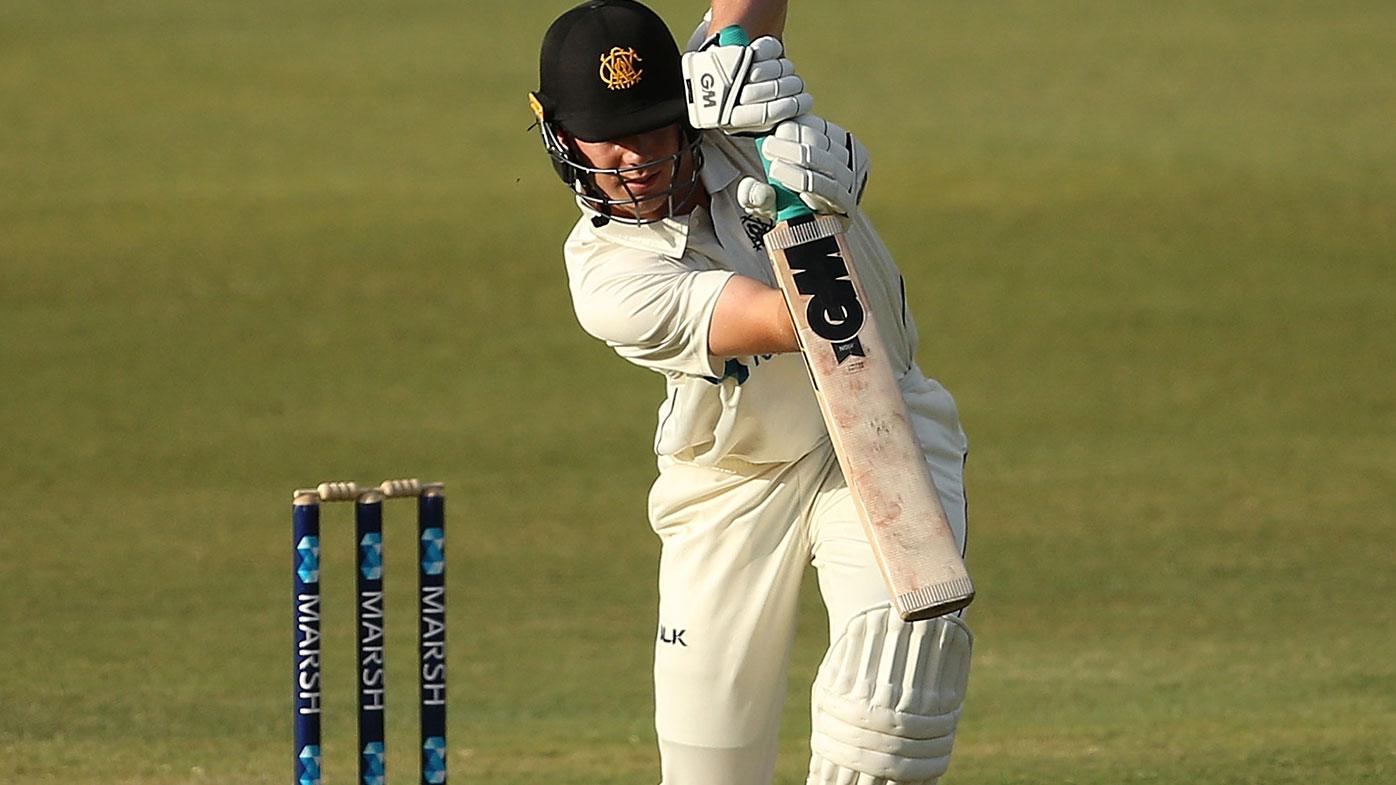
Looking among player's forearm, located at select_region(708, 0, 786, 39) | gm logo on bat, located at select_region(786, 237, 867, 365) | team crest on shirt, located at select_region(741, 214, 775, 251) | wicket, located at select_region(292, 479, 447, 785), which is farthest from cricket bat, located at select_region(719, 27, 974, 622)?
wicket, located at select_region(292, 479, 447, 785)

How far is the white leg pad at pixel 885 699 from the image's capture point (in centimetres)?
303

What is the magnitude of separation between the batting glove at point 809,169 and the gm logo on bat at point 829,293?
6cm

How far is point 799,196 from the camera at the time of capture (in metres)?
2.96

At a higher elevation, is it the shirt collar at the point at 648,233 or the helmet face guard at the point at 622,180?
the helmet face guard at the point at 622,180

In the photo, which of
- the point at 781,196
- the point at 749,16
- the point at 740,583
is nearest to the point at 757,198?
the point at 781,196

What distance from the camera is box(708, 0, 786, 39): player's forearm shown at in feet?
10.9

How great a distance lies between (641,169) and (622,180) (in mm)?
56

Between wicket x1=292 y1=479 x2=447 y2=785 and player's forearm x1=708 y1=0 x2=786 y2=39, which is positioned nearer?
wicket x1=292 y1=479 x2=447 y2=785

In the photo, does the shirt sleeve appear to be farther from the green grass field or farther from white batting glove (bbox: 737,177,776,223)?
the green grass field

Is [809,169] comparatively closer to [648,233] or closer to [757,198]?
[757,198]

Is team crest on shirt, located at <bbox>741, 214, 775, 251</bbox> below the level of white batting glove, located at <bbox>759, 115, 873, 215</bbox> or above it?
below

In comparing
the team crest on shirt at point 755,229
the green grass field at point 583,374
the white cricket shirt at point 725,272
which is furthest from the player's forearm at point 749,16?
the green grass field at point 583,374

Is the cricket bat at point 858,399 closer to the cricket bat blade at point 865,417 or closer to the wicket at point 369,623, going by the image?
the cricket bat blade at point 865,417

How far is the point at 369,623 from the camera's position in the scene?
321cm
